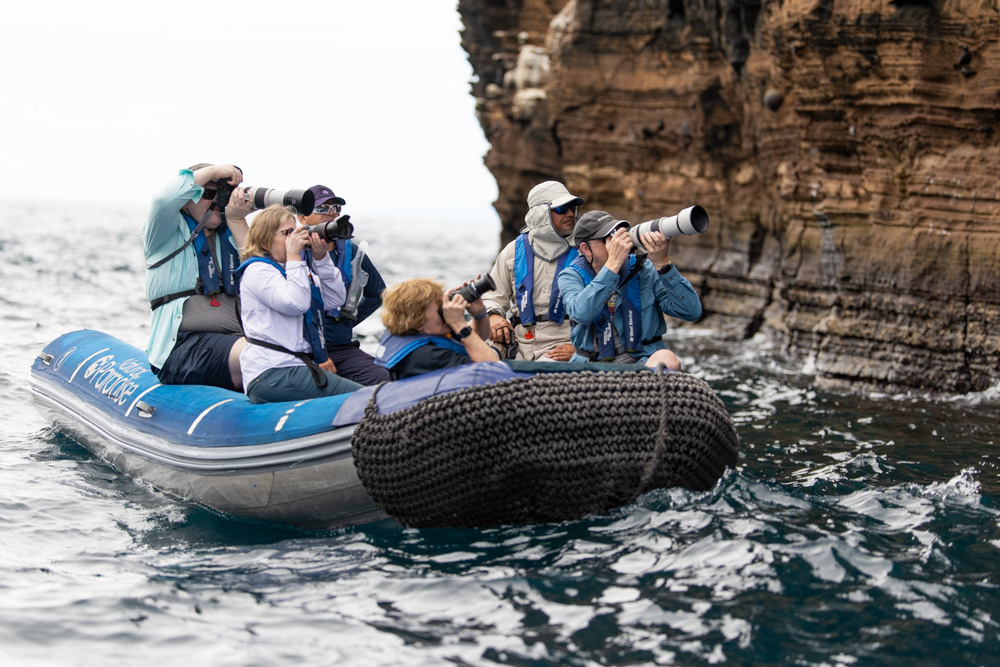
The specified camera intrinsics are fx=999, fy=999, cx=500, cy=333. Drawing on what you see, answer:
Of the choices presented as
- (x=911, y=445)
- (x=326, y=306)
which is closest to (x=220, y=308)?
(x=326, y=306)

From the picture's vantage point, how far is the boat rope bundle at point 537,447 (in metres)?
4.93

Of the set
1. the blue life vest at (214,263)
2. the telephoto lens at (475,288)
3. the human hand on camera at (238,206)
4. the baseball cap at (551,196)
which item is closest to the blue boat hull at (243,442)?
the telephoto lens at (475,288)

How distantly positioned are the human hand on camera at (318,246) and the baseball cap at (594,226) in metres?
1.58

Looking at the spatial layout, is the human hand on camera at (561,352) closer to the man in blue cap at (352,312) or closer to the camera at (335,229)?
the man in blue cap at (352,312)

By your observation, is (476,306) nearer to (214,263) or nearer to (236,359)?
(236,359)

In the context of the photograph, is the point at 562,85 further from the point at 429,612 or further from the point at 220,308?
the point at 429,612

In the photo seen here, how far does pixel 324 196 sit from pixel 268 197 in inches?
15.5

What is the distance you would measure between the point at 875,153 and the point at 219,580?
8.11m

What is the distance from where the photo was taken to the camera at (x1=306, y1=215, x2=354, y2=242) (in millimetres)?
5812

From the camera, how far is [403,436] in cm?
503

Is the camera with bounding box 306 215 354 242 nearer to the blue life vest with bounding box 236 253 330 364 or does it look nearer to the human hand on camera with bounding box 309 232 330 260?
the human hand on camera with bounding box 309 232 330 260

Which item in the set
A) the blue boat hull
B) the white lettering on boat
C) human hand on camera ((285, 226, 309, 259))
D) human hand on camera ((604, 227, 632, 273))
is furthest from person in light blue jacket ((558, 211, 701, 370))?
the white lettering on boat

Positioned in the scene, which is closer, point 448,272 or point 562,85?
point 562,85

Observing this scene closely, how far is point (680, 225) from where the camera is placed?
5.47 m
